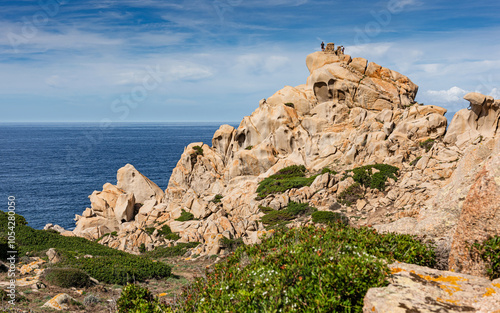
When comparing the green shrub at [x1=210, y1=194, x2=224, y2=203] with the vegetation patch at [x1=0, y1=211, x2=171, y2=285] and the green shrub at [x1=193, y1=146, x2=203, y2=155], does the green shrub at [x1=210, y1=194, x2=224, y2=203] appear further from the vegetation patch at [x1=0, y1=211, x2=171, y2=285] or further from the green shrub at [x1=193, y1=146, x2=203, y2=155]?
the vegetation patch at [x1=0, y1=211, x2=171, y2=285]

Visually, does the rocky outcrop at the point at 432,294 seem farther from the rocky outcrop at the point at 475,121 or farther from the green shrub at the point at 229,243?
the rocky outcrop at the point at 475,121

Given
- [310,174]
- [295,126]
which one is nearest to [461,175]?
[310,174]

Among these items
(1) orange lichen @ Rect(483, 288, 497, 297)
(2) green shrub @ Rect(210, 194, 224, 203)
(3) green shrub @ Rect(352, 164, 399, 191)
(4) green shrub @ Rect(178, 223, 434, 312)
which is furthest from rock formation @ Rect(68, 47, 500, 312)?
(1) orange lichen @ Rect(483, 288, 497, 297)

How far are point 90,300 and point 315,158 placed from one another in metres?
38.3

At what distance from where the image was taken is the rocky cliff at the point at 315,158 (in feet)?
123

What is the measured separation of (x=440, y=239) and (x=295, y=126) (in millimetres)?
45735

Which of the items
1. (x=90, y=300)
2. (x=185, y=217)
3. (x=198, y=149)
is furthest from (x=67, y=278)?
(x=198, y=149)

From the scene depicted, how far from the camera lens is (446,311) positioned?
6.18 metres

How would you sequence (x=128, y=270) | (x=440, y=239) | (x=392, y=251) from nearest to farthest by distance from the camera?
(x=392, y=251) → (x=440, y=239) → (x=128, y=270)

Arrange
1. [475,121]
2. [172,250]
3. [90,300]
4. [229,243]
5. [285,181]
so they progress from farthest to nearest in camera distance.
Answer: [285,181], [475,121], [172,250], [229,243], [90,300]

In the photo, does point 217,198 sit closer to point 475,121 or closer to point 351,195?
point 351,195

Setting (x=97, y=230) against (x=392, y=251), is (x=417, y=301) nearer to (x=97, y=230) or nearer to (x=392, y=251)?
(x=392, y=251)

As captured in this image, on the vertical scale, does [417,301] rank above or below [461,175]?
below

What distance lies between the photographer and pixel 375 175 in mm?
39531
